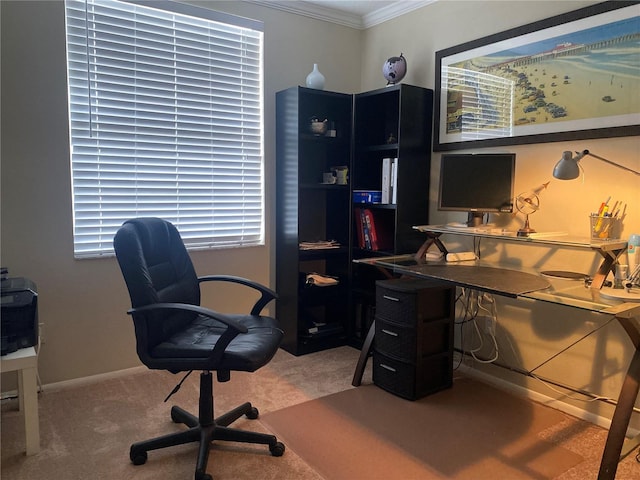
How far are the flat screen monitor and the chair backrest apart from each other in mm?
1468

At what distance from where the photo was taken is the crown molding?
3215 mm

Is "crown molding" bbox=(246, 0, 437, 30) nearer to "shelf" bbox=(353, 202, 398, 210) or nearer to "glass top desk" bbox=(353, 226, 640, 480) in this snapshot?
"shelf" bbox=(353, 202, 398, 210)

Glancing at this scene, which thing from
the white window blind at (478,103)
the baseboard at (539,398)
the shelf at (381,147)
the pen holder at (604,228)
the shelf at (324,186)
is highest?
the white window blind at (478,103)

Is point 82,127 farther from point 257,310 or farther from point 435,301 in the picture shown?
Answer: point 435,301

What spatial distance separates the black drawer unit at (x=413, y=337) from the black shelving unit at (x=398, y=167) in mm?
333

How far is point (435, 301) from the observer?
2.63m

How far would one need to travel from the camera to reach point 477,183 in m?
2.61

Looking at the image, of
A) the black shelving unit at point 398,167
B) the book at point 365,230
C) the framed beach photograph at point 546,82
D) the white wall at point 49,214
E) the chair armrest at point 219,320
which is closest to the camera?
the chair armrest at point 219,320

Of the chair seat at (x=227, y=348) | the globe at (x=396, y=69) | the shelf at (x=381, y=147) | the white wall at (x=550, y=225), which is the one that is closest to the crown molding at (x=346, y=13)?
the white wall at (x=550, y=225)

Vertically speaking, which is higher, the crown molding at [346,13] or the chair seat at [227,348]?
the crown molding at [346,13]

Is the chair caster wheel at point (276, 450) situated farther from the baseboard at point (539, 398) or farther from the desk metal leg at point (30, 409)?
the baseboard at point (539, 398)

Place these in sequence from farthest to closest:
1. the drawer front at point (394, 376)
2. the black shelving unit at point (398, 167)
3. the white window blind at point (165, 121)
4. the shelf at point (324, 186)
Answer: the shelf at point (324, 186), the black shelving unit at point (398, 167), the white window blind at point (165, 121), the drawer front at point (394, 376)

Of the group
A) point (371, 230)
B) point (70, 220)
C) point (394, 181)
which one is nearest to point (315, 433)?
point (371, 230)

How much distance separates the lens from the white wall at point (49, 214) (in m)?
→ 2.45
